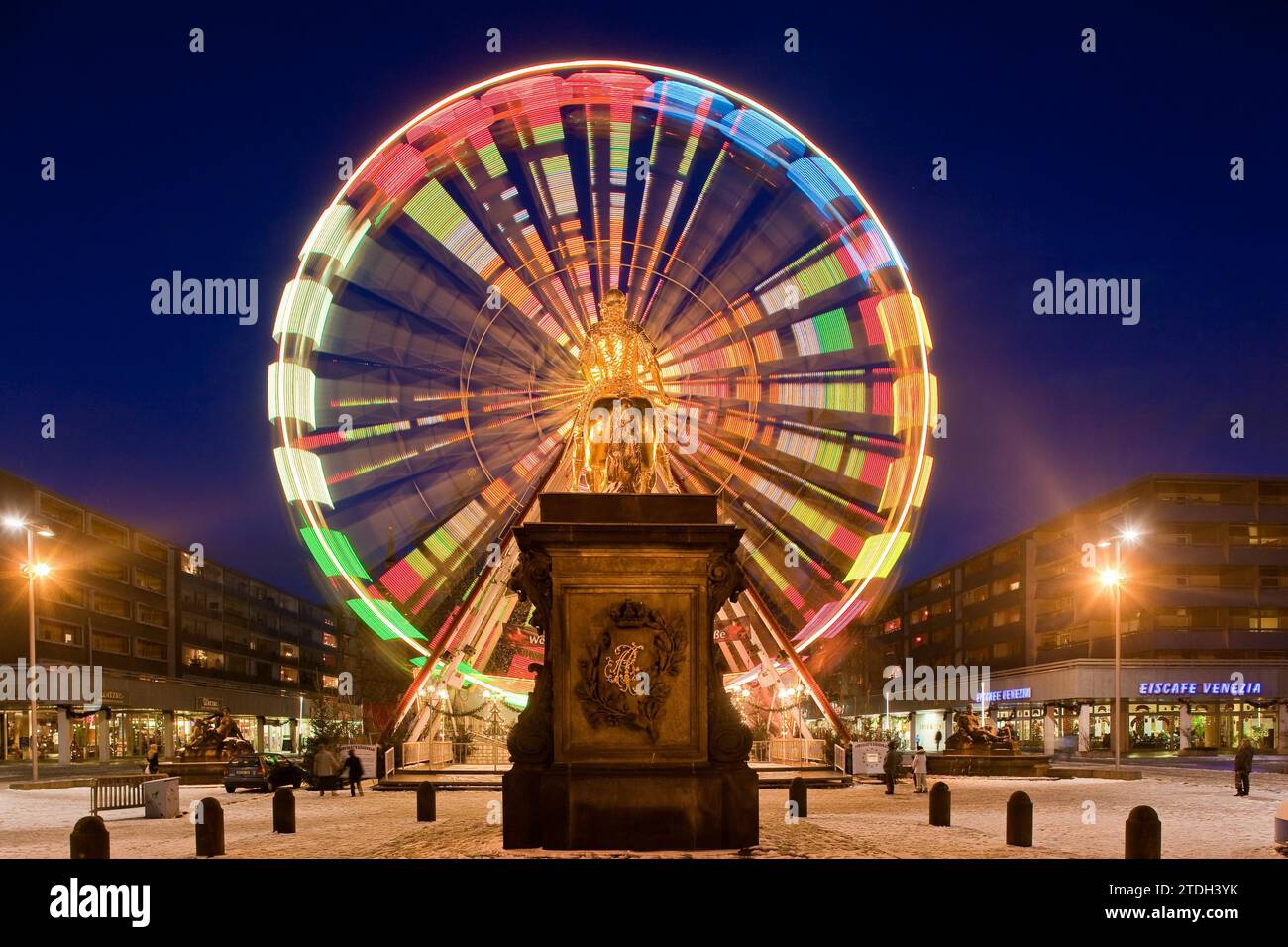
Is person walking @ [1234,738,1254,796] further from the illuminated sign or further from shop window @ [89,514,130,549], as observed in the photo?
shop window @ [89,514,130,549]

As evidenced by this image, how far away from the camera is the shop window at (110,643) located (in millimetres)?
76688

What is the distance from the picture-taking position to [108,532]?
8188cm

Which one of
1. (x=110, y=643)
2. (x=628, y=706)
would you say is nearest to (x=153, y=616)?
(x=110, y=643)

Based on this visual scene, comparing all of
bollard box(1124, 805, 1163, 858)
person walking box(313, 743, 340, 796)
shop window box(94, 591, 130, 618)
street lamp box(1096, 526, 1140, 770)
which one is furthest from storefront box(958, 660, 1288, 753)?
shop window box(94, 591, 130, 618)

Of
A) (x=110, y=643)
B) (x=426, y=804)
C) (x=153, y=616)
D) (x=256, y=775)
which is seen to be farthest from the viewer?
(x=153, y=616)

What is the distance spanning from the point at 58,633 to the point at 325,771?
4913cm

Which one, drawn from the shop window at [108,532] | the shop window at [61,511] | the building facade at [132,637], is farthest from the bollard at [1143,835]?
the shop window at [108,532]

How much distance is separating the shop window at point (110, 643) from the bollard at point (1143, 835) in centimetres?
7303

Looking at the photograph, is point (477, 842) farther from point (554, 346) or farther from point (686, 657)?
point (554, 346)

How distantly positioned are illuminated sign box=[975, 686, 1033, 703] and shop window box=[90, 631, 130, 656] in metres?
54.7

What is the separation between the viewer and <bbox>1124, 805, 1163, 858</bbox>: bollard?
526 inches

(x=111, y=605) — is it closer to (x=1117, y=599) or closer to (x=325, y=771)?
(x=325, y=771)

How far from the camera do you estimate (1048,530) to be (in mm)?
85438
